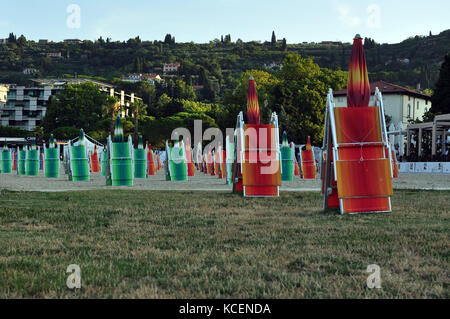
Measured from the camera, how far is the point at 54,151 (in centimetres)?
2520

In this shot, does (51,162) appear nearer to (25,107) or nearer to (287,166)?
(287,166)

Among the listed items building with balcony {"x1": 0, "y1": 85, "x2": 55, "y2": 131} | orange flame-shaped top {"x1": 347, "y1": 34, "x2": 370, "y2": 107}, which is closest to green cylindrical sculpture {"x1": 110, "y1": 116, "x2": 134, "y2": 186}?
orange flame-shaped top {"x1": 347, "y1": 34, "x2": 370, "y2": 107}

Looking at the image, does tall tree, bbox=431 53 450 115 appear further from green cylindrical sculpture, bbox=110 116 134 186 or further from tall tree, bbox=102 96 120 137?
tall tree, bbox=102 96 120 137

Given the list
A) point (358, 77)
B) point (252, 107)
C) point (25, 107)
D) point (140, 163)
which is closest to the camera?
point (358, 77)

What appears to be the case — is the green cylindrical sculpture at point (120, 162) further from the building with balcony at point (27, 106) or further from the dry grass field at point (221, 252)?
the building with balcony at point (27, 106)

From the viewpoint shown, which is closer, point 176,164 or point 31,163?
point 176,164

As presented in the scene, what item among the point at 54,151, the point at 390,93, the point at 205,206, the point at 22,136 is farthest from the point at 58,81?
the point at 205,206

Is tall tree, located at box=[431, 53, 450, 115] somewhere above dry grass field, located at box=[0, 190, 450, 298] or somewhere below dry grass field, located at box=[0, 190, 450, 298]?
above

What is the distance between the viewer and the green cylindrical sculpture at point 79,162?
826 inches

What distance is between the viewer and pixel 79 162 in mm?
21234

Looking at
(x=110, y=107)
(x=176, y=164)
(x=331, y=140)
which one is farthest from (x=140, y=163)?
(x=110, y=107)

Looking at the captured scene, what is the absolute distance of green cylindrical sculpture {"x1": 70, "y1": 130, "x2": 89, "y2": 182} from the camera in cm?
2098

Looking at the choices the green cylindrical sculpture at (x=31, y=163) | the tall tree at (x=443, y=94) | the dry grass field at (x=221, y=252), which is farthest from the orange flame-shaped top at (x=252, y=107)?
the tall tree at (x=443, y=94)
